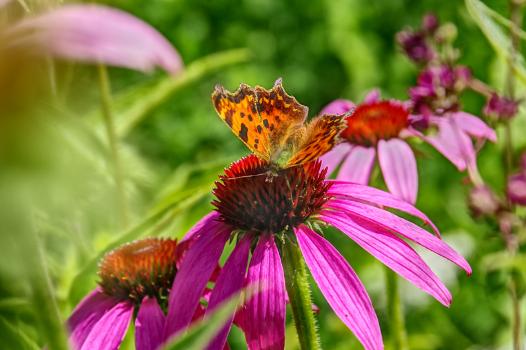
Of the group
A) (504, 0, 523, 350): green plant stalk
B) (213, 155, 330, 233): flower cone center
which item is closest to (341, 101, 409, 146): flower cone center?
(504, 0, 523, 350): green plant stalk

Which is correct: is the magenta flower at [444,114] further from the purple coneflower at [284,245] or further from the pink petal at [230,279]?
the pink petal at [230,279]

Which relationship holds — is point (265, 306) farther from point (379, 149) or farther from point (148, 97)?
point (148, 97)

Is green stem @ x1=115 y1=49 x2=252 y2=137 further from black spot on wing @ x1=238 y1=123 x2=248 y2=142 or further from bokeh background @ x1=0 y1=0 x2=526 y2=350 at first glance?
black spot on wing @ x1=238 y1=123 x2=248 y2=142

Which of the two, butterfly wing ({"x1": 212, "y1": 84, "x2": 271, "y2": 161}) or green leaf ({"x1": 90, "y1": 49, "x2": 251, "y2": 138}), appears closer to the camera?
butterfly wing ({"x1": 212, "y1": 84, "x2": 271, "y2": 161})

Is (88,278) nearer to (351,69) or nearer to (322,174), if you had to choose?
(322,174)

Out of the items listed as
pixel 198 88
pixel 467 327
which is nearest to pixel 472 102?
pixel 467 327

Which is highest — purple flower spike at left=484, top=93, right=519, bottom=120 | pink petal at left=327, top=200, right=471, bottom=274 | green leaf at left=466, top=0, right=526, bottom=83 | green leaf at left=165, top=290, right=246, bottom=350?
green leaf at left=466, top=0, right=526, bottom=83
